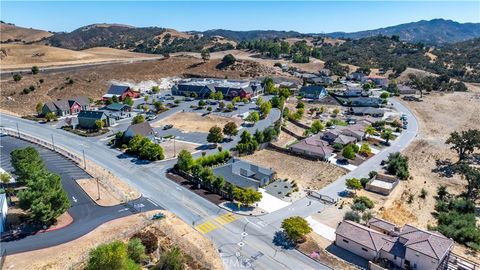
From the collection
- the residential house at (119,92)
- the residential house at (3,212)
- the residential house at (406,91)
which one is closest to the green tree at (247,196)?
the residential house at (3,212)

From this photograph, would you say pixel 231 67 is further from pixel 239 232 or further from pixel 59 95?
pixel 239 232

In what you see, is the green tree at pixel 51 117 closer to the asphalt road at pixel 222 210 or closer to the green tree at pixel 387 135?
the asphalt road at pixel 222 210

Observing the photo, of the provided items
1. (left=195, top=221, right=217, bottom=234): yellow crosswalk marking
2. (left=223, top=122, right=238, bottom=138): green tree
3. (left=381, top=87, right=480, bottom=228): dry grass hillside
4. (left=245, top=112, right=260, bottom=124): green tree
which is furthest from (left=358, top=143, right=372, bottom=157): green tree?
(left=195, top=221, right=217, bottom=234): yellow crosswalk marking

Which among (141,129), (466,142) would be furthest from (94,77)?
(466,142)

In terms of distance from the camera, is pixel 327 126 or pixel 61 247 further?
pixel 327 126

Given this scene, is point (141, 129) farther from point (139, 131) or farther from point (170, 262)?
point (170, 262)

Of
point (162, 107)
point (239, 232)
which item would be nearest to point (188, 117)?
point (162, 107)
